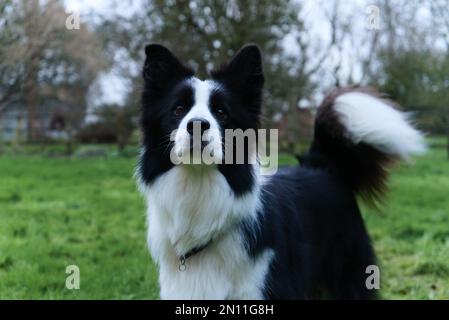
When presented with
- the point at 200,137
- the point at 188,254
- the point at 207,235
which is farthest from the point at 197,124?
the point at 188,254

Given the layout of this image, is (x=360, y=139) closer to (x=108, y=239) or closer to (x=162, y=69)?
(x=162, y=69)

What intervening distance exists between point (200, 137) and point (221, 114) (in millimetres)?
371

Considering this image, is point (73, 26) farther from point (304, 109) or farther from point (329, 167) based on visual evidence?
point (304, 109)

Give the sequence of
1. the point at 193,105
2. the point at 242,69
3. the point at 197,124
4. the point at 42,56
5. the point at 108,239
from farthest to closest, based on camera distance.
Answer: the point at 42,56, the point at 108,239, the point at 242,69, the point at 193,105, the point at 197,124

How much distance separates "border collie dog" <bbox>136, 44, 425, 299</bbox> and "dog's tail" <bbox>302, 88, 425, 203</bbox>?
0.28 meters

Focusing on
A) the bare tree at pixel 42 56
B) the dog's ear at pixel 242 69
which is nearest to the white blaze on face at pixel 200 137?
the dog's ear at pixel 242 69

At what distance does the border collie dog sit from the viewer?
3.29 metres

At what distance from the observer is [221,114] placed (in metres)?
3.37

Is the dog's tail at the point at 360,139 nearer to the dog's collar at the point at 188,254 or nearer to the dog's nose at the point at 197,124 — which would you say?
the dog's collar at the point at 188,254

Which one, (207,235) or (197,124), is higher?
(197,124)

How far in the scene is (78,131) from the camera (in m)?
23.2
